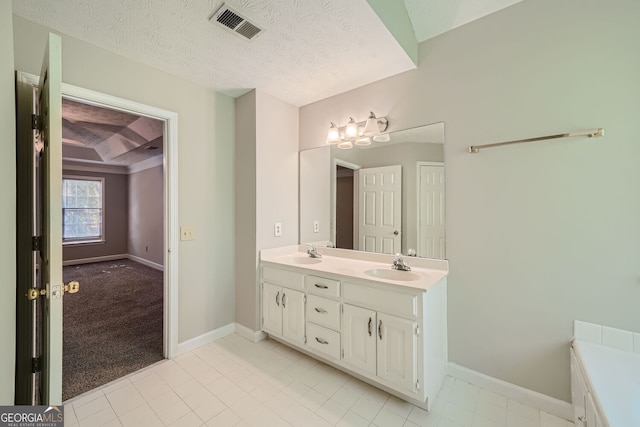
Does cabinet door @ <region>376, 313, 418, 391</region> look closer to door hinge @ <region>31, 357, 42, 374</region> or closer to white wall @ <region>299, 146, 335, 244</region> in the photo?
white wall @ <region>299, 146, 335, 244</region>

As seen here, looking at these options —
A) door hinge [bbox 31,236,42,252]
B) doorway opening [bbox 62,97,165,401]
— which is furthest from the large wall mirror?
door hinge [bbox 31,236,42,252]

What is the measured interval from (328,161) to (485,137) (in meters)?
1.42

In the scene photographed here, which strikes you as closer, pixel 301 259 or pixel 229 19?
pixel 229 19

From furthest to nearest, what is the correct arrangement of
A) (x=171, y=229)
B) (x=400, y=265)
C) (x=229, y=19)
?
1. (x=171, y=229)
2. (x=400, y=265)
3. (x=229, y=19)

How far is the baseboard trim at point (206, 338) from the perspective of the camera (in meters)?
2.32

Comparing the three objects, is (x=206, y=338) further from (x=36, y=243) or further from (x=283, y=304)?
(x=36, y=243)

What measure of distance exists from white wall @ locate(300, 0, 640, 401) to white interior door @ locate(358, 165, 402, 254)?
428mm

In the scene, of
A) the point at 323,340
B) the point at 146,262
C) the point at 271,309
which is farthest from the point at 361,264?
the point at 146,262

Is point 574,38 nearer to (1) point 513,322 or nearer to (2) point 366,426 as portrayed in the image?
(1) point 513,322

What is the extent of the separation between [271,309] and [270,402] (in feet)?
2.66

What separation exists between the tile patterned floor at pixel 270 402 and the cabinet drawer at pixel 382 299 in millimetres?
627

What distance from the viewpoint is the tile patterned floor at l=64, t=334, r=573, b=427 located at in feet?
5.11

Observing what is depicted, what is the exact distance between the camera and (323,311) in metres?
2.05
